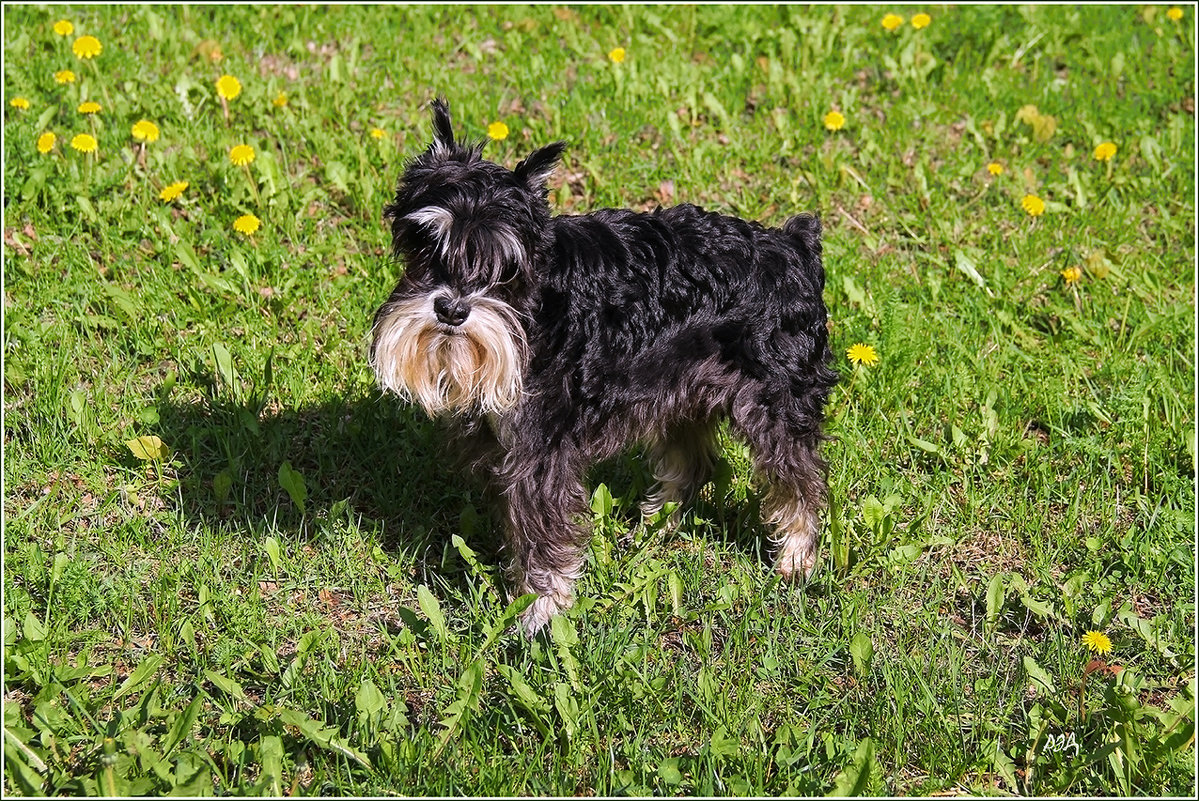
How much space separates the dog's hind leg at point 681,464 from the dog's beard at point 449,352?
4.00 ft

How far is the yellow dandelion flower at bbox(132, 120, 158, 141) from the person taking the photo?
618cm

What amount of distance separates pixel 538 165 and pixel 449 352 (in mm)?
664

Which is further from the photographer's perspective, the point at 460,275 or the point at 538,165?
the point at 538,165

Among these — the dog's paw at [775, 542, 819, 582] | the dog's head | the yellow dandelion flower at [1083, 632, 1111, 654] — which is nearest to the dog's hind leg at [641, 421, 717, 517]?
the dog's paw at [775, 542, 819, 582]

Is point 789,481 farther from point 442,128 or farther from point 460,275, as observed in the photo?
point 442,128

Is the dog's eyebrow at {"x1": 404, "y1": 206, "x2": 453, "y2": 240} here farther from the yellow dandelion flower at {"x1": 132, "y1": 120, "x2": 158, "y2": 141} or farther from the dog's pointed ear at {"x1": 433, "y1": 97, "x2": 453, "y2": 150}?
the yellow dandelion flower at {"x1": 132, "y1": 120, "x2": 158, "y2": 141}

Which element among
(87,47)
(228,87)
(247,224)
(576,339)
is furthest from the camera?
(87,47)

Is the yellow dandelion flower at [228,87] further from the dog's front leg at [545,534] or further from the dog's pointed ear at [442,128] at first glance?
the dog's front leg at [545,534]

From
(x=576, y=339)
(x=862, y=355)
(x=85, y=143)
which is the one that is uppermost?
(x=85, y=143)

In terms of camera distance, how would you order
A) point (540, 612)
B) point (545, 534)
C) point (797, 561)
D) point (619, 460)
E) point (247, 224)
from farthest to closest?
point (247, 224) → point (619, 460) → point (797, 561) → point (540, 612) → point (545, 534)

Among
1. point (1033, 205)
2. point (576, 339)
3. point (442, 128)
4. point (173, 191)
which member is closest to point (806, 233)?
point (576, 339)

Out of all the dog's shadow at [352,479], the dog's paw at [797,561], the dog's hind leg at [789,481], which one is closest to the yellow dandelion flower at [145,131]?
the dog's shadow at [352,479]

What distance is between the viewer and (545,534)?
4.07 meters

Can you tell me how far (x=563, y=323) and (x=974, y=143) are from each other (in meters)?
4.03
